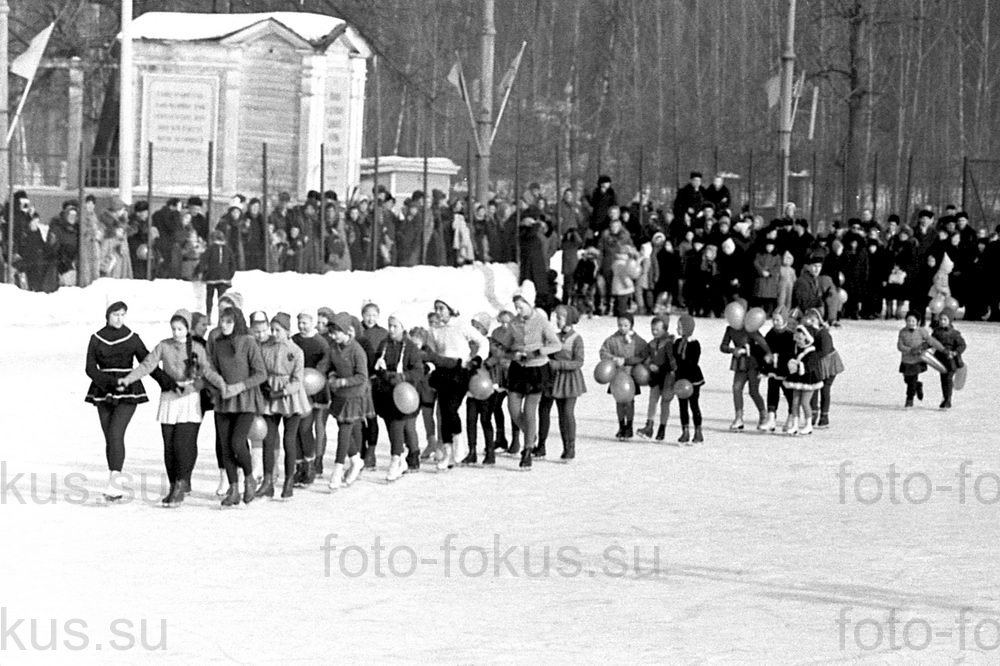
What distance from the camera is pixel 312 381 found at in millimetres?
18297

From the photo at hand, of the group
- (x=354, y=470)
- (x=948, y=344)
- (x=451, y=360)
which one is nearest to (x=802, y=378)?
(x=948, y=344)

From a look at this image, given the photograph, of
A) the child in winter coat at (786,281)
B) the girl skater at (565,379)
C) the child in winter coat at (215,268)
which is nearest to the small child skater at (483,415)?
the girl skater at (565,379)

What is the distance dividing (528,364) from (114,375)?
14.8 feet

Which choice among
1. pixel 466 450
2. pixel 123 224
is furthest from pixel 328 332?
pixel 123 224

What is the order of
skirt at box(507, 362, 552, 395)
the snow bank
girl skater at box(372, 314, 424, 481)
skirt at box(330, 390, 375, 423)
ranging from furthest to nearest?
the snow bank, skirt at box(507, 362, 552, 395), girl skater at box(372, 314, 424, 481), skirt at box(330, 390, 375, 423)

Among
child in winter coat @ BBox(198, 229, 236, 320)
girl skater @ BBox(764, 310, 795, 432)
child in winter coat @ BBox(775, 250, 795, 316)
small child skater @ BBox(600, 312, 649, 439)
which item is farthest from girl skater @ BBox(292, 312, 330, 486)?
child in winter coat @ BBox(775, 250, 795, 316)

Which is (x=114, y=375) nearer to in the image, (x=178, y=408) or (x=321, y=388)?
(x=178, y=408)

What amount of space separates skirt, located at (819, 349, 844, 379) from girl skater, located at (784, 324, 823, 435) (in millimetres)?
43

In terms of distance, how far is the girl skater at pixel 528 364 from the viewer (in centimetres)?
2067

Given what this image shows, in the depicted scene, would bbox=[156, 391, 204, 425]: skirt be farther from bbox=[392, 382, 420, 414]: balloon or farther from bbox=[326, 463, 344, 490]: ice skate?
bbox=[392, 382, 420, 414]: balloon

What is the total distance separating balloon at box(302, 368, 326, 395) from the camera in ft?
60.0

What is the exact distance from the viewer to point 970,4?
73.5 metres

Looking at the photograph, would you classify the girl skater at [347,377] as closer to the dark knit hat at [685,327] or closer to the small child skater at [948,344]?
the dark knit hat at [685,327]

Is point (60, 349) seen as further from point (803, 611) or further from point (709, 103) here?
point (709, 103)
